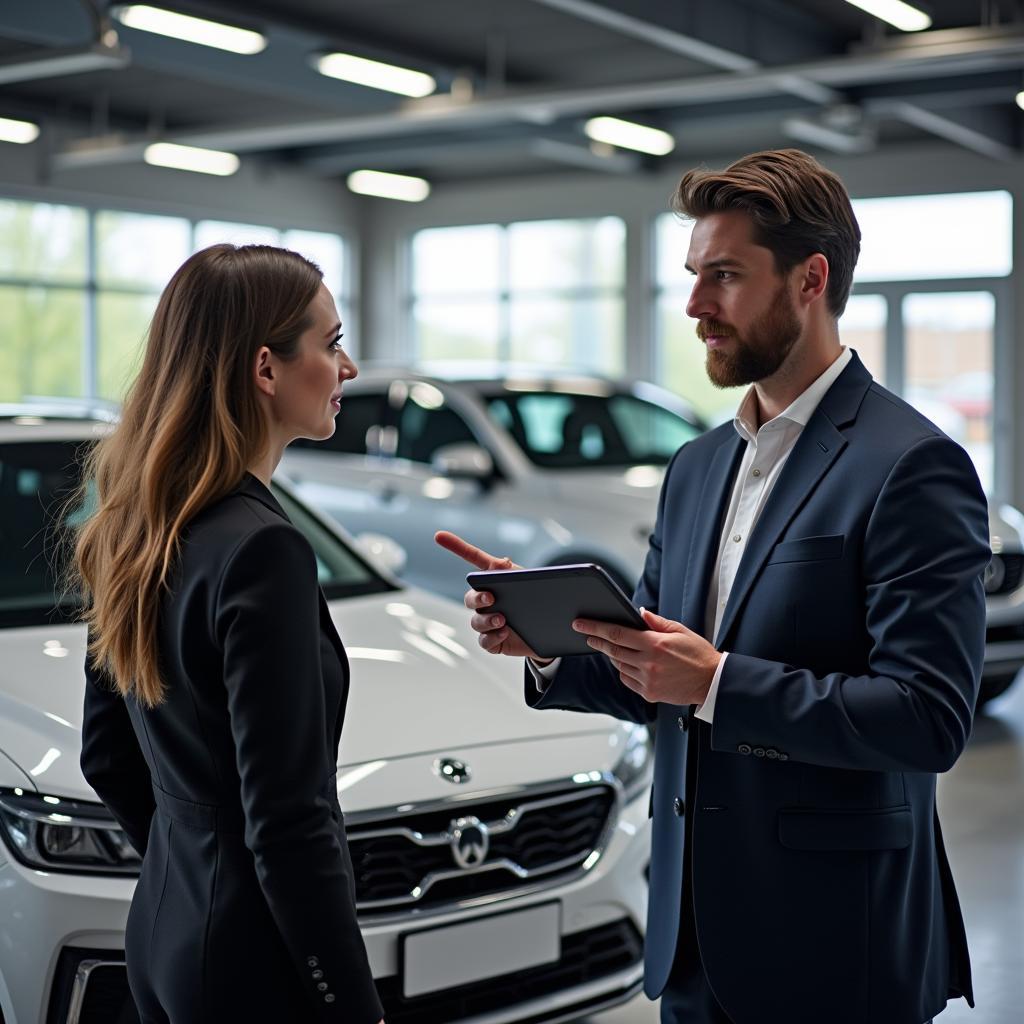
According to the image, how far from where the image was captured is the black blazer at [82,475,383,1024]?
149 centimetres

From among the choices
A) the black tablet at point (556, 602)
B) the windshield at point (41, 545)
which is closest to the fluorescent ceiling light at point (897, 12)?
the windshield at point (41, 545)

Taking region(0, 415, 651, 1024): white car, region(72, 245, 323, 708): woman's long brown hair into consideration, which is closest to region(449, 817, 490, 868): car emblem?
region(0, 415, 651, 1024): white car

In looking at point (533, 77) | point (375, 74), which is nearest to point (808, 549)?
point (375, 74)

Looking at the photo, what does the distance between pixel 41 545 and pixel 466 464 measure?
3.31 metres

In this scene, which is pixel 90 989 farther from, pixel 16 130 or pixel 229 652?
pixel 16 130

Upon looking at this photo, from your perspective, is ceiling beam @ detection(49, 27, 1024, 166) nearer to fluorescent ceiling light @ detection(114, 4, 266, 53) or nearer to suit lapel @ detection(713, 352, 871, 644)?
fluorescent ceiling light @ detection(114, 4, 266, 53)

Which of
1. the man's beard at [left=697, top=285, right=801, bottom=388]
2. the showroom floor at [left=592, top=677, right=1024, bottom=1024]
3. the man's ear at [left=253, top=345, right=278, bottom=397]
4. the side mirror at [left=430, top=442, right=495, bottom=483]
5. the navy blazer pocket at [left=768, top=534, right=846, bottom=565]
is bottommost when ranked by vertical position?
the showroom floor at [left=592, top=677, right=1024, bottom=1024]

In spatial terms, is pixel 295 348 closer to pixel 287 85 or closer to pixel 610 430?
pixel 610 430

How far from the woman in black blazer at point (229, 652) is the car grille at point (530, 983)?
3.21 ft

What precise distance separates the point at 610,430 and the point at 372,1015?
571 centimetres

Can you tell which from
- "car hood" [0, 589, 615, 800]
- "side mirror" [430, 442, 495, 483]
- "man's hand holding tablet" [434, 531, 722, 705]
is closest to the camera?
"man's hand holding tablet" [434, 531, 722, 705]

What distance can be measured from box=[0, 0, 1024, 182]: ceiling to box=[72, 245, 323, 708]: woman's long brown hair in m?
5.84

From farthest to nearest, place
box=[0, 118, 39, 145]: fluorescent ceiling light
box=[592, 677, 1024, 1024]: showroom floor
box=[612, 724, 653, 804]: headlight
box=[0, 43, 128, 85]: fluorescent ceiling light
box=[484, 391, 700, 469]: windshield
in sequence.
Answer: box=[0, 118, 39, 145]: fluorescent ceiling light, box=[0, 43, 128, 85]: fluorescent ceiling light, box=[484, 391, 700, 469]: windshield, box=[592, 677, 1024, 1024]: showroom floor, box=[612, 724, 653, 804]: headlight

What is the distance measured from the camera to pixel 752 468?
199cm
